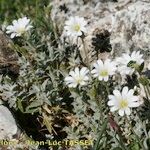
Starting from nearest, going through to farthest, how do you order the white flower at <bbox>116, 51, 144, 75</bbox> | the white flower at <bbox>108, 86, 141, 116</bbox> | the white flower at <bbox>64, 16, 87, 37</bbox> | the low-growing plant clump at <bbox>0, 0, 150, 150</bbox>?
the white flower at <bbox>108, 86, 141, 116</bbox>
the white flower at <bbox>116, 51, 144, 75</bbox>
the low-growing plant clump at <bbox>0, 0, 150, 150</bbox>
the white flower at <bbox>64, 16, 87, 37</bbox>

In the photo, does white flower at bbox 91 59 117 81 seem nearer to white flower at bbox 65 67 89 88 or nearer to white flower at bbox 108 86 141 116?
white flower at bbox 65 67 89 88

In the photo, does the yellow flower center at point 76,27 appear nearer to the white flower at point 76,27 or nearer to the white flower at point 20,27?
the white flower at point 76,27

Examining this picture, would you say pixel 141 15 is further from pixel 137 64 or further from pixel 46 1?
pixel 46 1

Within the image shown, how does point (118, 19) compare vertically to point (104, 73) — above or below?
above

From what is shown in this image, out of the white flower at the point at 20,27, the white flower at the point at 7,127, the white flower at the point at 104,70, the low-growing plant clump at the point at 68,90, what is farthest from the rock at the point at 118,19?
the white flower at the point at 7,127

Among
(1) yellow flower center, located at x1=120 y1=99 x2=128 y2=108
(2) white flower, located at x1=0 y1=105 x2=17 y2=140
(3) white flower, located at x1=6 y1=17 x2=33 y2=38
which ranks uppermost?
(3) white flower, located at x1=6 y1=17 x2=33 y2=38

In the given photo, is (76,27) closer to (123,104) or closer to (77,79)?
(77,79)

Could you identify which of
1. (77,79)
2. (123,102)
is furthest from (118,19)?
(123,102)

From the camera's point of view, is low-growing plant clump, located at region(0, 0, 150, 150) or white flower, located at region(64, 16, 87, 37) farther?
white flower, located at region(64, 16, 87, 37)

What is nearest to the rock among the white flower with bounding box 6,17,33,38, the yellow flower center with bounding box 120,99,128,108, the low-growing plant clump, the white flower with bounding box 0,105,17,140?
the low-growing plant clump

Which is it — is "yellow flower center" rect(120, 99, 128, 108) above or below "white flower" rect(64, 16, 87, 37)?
below

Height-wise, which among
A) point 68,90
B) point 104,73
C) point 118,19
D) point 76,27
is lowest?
point 104,73

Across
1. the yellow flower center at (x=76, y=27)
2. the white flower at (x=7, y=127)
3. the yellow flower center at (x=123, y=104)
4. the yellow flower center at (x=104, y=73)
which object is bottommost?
the yellow flower center at (x=123, y=104)
